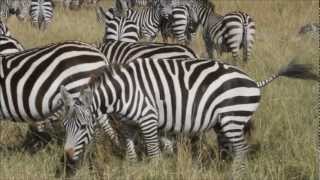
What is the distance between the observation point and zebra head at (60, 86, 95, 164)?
5.51 meters

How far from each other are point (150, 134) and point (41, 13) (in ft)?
42.2

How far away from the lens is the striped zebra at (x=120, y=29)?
1178 cm

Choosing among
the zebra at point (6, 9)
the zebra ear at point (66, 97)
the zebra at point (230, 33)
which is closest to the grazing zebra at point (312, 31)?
the zebra at point (230, 33)

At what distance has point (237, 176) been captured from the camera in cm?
556

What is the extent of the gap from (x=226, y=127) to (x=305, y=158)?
0.78 m

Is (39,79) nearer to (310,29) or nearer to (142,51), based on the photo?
(142,51)

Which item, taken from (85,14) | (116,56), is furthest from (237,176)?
(85,14)

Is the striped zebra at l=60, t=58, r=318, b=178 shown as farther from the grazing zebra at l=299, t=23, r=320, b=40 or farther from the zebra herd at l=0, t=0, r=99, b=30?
the zebra herd at l=0, t=0, r=99, b=30

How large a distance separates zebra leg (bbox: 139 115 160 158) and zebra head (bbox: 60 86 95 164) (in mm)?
507

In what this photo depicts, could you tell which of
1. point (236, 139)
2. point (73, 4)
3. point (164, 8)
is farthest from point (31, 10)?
point (236, 139)

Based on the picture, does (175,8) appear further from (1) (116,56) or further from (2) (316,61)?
(1) (116,56)

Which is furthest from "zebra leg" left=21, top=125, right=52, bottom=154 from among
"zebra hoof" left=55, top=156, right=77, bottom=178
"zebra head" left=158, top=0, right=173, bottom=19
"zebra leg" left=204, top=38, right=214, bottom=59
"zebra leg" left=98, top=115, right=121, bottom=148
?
"zebra head" left=158, top=0, right=173, bottom=19

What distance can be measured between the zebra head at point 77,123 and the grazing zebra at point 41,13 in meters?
11.4

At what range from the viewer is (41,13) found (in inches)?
711
